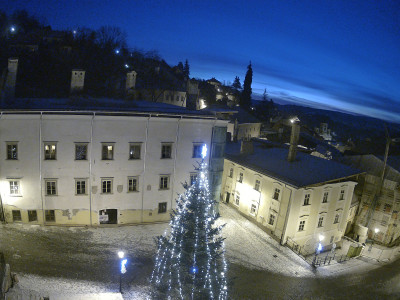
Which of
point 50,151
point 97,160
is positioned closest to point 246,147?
point 97,160

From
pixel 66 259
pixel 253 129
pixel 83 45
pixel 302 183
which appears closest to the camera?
pixel 66 259

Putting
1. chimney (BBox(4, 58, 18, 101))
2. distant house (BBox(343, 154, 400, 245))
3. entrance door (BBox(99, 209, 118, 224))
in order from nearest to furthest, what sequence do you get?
chimney (BBox(4, 58, 18, 101)) < entrance door (BBox(99, 209, 118, 224)) < distant house (BBox(343, 154, 400, 245))

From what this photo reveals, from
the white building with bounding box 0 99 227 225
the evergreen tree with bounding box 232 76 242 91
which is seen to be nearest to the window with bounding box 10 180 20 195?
the white building with bounding box 0 99 227 225

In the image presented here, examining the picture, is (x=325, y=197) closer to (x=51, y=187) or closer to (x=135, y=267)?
(x=135, y=267)

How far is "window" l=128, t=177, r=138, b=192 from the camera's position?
2374cm

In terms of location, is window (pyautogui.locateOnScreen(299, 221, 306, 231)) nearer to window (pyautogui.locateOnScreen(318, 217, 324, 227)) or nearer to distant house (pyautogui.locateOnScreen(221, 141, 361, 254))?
distant house (pyautogui.locateOnScreen(221, 141, 361, 254))

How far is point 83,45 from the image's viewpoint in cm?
5588

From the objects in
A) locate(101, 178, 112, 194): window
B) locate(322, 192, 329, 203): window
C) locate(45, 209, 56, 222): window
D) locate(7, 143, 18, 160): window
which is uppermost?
locate(7, 143, 18, 160): window

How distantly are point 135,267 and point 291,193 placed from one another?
14.4 meters

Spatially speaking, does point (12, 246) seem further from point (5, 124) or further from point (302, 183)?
point (302, 183)

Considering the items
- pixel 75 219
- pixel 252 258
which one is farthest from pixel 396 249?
pixel 75 219

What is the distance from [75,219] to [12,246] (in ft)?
15.7

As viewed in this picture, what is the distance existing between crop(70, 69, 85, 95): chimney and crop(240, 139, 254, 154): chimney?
58.6 feet

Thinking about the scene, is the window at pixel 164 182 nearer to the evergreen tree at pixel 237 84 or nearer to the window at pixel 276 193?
the window at pixel 276 193
